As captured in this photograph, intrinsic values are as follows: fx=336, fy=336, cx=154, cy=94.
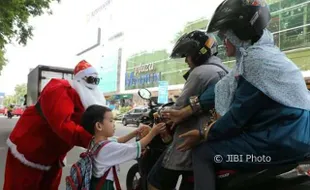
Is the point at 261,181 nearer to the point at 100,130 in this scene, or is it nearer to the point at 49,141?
the point at 100,130

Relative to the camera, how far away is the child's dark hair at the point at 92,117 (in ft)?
7.52

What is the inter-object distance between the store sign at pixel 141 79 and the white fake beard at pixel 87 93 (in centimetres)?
3735

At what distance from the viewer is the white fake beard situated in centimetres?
263

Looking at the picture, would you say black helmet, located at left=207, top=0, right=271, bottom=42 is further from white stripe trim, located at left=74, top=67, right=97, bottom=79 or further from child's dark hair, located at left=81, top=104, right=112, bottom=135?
white stripe trim, located at left=74, top=67, right=97, bottom=79

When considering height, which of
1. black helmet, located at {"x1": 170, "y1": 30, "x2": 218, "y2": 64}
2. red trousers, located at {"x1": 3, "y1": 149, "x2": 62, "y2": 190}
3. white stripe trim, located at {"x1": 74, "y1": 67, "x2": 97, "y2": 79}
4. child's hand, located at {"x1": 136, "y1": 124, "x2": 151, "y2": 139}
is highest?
black helmet, located at {"x1": 170, "y1": 30, "x2": 218, "y2": 64}

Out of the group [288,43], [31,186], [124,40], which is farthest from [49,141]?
[124,40]

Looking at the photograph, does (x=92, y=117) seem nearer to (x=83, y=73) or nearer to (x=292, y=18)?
(x=83, y=73)

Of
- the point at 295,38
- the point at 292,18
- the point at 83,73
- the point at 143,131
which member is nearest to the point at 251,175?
the point at 143,131

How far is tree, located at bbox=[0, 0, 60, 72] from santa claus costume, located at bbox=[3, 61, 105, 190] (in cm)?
830

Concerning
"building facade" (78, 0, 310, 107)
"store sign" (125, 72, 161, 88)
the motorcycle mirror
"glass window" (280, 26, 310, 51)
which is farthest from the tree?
"store sign" (125, 72, 161, 88)

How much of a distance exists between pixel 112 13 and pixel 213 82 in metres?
67.0

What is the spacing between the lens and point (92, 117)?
7.56ft

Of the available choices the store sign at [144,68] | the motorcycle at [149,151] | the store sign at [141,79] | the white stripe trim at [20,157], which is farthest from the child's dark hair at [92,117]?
the store sign at [144,68]

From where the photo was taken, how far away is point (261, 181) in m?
1.72
